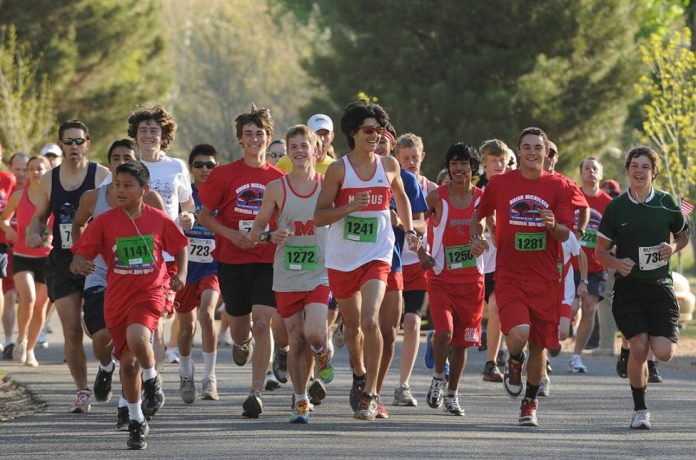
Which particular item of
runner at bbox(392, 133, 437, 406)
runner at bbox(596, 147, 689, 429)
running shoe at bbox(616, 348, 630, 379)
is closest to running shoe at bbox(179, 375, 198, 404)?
runner at bbox(392, 133, 437, 406)

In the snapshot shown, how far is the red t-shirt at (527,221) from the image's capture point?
1096 cm

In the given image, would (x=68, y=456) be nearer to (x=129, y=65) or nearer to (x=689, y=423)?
(x=689, y=423)

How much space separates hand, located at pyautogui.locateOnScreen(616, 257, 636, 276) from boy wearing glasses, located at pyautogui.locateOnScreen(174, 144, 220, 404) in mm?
3348

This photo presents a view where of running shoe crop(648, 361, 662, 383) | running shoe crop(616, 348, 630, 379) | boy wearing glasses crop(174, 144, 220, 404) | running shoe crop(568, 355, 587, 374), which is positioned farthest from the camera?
running shoe crop(568, 355, 587, 374)

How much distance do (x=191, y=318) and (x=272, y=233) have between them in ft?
7.48

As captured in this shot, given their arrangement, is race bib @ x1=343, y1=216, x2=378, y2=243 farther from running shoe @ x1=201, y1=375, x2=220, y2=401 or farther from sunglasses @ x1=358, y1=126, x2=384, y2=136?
running shoe @ x1=201, y1=375, x2=220, y2=401

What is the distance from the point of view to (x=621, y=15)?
33750 millimetres

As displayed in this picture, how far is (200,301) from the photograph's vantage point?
12984mm

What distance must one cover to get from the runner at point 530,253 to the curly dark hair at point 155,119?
2650 millimetres

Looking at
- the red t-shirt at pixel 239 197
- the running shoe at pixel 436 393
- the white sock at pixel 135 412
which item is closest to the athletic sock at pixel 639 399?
the running shoe at pixel 436 393

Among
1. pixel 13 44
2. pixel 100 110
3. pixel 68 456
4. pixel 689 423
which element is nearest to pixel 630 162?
pixel 689 423

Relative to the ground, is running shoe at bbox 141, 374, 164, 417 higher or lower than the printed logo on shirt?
lower

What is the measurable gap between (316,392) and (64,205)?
2.28 metres

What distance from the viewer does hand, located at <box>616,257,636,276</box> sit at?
10859 mm
